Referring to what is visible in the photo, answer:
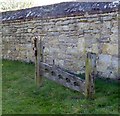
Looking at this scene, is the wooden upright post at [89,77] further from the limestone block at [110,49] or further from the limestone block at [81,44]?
the limestone block at [81,44]

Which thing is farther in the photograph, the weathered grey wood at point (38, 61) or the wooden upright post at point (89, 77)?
the weathered grey wood at point (38, 61)

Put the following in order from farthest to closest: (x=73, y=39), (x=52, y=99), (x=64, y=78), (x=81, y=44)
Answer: (x=73, y=39)
(x=81, y=44)
(x=64, y=78)
(x=52, y=99)

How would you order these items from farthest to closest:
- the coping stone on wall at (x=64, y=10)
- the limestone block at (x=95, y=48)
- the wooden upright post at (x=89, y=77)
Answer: the limestone block at (x=95, y=48) → the coping stone on wall at (x=64, y=10) → the wooden upright post at (x=89, y=77)

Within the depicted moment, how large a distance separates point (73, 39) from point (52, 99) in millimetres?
2317

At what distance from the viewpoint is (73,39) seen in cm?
798

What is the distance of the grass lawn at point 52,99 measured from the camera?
216 inches

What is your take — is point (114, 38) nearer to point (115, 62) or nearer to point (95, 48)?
point (115, 62)

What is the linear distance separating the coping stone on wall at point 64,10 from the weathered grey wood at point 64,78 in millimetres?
1726

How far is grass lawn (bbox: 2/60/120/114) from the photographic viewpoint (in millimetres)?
5480

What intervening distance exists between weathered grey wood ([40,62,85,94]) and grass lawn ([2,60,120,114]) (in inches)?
8.2

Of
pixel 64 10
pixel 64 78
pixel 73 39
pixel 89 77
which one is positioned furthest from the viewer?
pixel 64 10

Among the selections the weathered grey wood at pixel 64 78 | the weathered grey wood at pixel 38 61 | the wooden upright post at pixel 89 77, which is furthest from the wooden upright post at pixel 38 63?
the wooden upright post at pixel 89 77

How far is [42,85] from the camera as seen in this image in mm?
6996

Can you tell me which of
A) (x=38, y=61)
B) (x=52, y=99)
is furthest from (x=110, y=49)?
(x=52, y=99)
